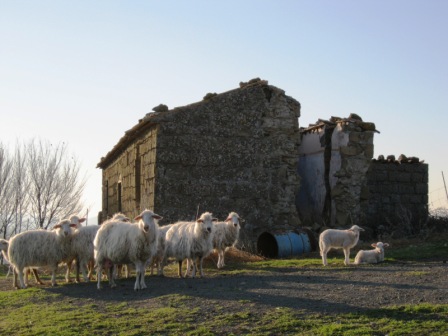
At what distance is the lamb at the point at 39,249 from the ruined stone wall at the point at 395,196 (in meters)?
10.5

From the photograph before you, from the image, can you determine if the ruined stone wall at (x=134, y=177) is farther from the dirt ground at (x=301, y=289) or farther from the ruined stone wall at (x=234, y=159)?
the dirt ground at (x=301, y=289)

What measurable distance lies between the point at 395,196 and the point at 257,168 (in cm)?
576

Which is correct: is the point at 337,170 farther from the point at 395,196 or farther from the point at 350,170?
the point at 395,196

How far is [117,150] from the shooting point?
983 inches

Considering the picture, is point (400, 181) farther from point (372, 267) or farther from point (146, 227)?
point (146, 227)

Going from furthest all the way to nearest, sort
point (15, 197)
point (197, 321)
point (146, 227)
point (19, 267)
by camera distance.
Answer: point (15, 197) → point (19, 267) → point (146, 227) → point (197, 321)

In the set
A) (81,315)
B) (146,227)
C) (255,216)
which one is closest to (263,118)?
(255,216)

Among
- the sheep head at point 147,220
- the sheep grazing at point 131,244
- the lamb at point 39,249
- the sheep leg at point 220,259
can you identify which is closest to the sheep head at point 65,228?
the lamb at point 39,249

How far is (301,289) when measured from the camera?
10203 mm

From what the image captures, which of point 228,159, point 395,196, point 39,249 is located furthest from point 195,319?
point 395,196

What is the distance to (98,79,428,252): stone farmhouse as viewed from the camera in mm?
18219

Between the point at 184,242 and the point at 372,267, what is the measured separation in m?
4.03

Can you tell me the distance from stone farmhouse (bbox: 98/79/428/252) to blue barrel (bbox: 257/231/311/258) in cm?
23

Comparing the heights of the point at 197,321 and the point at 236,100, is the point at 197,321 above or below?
below
